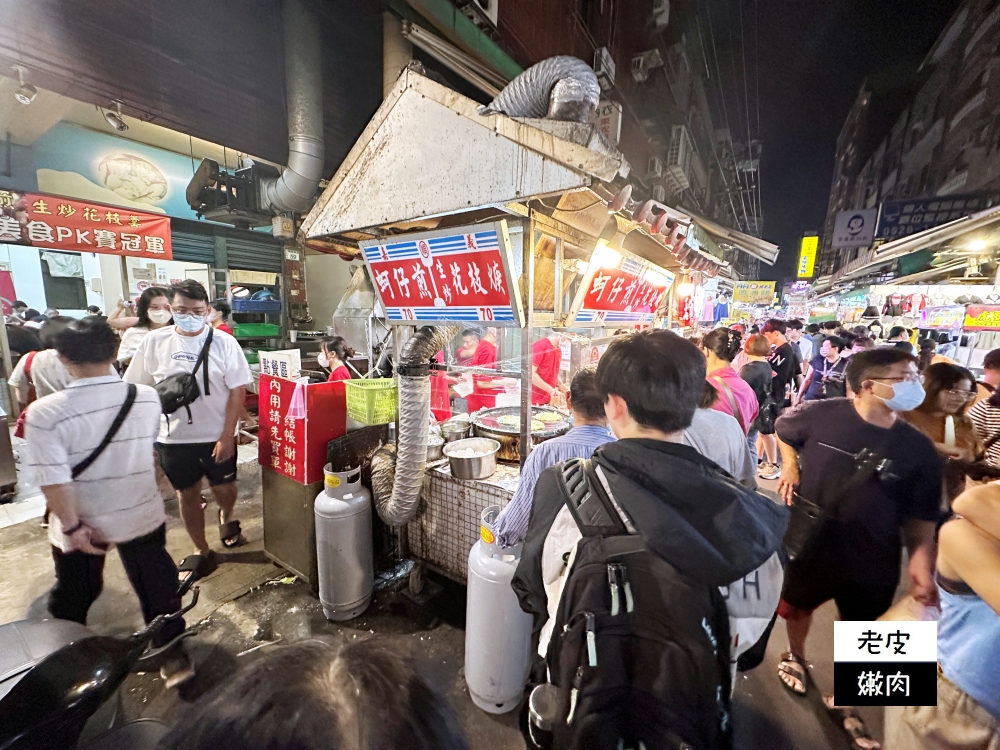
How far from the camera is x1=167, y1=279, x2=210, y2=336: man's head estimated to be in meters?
3.69

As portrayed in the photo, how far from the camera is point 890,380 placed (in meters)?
2.56

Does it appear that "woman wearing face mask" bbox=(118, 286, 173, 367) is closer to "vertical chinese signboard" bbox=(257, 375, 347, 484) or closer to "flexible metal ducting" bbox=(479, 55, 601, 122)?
"vertical chinese signboard" bbox=(257, 375, 347, 484)

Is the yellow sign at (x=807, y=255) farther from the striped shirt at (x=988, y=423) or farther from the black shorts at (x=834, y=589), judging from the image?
the black shorts at (x=834, y=589)

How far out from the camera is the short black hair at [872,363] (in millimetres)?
2609

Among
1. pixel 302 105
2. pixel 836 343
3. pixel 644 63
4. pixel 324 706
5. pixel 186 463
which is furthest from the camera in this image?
pixel 644 63

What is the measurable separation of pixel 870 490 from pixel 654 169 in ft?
51.1

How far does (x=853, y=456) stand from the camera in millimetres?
2584

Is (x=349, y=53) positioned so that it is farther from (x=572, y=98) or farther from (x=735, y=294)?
(x=735, y=294)

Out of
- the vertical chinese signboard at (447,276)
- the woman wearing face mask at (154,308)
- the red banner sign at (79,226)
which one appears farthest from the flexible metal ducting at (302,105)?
the vertical chinese signboard at (447,276)

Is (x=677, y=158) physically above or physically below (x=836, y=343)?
above

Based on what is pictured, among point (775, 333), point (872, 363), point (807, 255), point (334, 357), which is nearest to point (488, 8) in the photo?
point (334, 357)

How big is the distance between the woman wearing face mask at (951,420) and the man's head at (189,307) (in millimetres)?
6761

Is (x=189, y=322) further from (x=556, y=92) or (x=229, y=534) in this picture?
(x=556, y=92)

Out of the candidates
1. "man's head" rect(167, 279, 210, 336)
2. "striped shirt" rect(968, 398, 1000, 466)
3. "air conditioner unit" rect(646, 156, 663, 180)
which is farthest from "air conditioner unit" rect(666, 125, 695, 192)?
"man's head" rect(167, 279, 210, 336)
